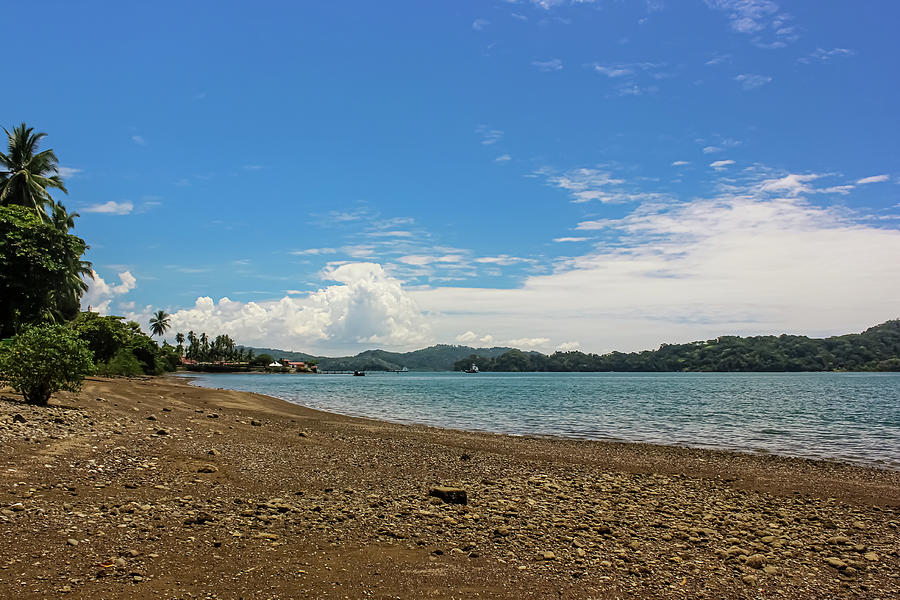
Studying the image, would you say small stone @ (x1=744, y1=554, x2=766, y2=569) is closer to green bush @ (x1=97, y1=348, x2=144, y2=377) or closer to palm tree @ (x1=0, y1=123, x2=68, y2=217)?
palm tree @ (x1=0, y1=123, x2=68, y2=217)

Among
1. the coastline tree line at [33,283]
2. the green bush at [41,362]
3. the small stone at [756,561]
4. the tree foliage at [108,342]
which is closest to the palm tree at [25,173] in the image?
the coastline tree line at [33,283]

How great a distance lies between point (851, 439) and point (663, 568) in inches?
1055

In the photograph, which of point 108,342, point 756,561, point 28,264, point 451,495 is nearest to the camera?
point 756,561

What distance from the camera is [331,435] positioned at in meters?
22.7

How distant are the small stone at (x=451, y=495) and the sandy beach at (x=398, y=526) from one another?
0.14 m

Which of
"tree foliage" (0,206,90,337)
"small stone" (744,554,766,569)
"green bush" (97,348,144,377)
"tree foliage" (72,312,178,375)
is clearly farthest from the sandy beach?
"green bush" (97,348,144,377)

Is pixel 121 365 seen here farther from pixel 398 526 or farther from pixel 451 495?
pixel 398 526

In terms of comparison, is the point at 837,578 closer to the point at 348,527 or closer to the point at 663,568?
the point at 663,568

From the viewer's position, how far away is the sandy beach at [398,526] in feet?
23.0

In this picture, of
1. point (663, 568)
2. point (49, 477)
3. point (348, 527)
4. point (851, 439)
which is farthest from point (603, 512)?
point (851, 439)

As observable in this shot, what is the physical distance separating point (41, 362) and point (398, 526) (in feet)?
56.6

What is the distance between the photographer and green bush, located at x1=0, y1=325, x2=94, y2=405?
19.5m

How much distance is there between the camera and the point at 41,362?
65.0 ft

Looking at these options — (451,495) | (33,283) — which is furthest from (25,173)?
(451,495)
